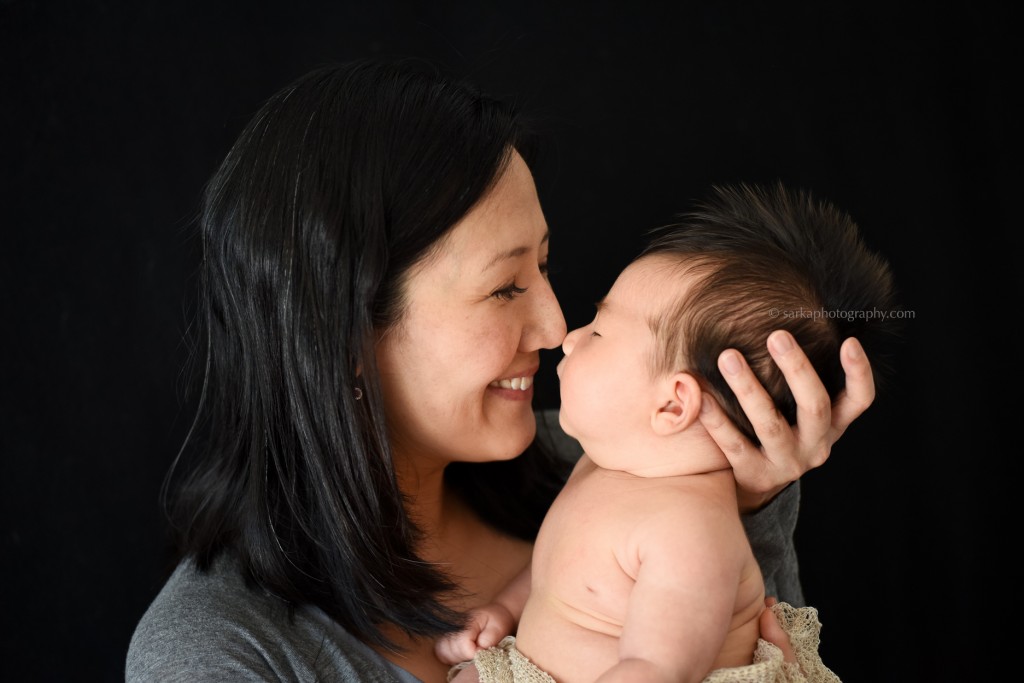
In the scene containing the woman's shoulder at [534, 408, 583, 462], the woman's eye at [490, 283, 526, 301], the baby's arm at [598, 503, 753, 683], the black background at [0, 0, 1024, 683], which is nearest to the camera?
the baby's arm at [598, 503, 753, 683]

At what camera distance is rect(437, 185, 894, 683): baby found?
129cm

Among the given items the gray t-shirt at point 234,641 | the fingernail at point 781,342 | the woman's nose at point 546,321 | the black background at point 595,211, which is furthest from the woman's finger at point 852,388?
the black background at point 595,211

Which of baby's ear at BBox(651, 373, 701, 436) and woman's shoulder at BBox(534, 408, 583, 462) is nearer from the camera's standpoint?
baby's ear at BBox(651, 373, 701, 436)

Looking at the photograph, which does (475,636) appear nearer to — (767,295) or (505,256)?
(505,256)

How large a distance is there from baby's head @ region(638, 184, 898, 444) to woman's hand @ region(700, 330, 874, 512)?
0.09ft

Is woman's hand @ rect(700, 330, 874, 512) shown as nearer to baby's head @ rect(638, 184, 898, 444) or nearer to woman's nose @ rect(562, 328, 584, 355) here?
baby's head @ rect(638, 184, 898, 444)

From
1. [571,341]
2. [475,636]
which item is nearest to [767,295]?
[571,341]

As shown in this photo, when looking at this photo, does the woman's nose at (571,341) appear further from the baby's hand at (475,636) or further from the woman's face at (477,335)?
the baby's hand at (475,636)

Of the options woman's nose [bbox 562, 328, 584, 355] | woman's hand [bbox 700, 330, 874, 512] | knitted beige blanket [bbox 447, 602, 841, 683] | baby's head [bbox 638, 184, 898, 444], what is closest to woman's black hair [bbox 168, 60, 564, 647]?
knitted beige blanket [bbox 447, 602, 841, 683]

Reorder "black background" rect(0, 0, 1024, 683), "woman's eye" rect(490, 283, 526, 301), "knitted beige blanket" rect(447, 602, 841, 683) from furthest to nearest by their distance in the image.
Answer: "black background" rect(0, 0, 1024, 683) < "woman's eye" rect(490, 283, 526, 301) < "knitted beige blanket" rect(447, 602, 841, 683)

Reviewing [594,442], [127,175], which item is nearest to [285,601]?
[594,442]

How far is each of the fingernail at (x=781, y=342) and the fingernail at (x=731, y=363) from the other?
5 centimetres

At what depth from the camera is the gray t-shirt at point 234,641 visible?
4.44 feet

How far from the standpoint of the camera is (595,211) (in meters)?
2.23
